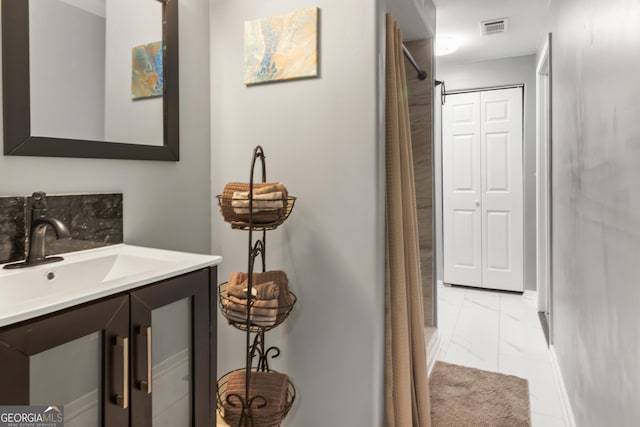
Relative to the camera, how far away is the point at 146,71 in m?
1.70

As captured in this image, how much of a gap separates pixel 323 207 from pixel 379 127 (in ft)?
1.34

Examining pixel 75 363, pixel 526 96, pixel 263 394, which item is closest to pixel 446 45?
pixel 526 96

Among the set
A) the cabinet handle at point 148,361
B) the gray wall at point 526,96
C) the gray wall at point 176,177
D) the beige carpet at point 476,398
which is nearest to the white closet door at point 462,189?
the gray wall at point 526,96

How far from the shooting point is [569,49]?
2061 mm

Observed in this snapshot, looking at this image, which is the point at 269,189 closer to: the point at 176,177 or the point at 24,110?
the point at 176,177

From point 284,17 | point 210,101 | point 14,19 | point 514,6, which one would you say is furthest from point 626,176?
point 514,6

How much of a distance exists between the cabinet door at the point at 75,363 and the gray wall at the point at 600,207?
1303 mm

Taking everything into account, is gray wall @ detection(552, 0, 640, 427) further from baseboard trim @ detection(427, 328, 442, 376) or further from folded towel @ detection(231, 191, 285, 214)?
folded towel @ detection(231, 191, 285, 214)

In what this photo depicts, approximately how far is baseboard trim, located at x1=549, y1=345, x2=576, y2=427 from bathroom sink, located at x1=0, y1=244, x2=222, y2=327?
1.92m

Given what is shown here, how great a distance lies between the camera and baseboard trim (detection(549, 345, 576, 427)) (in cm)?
202

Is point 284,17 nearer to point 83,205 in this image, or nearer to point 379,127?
point 379,127

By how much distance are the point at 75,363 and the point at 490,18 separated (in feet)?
11.5

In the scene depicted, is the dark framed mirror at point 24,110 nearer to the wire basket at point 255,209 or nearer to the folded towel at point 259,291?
the wire basket at point 255,209

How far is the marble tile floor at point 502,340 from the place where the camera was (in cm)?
237
